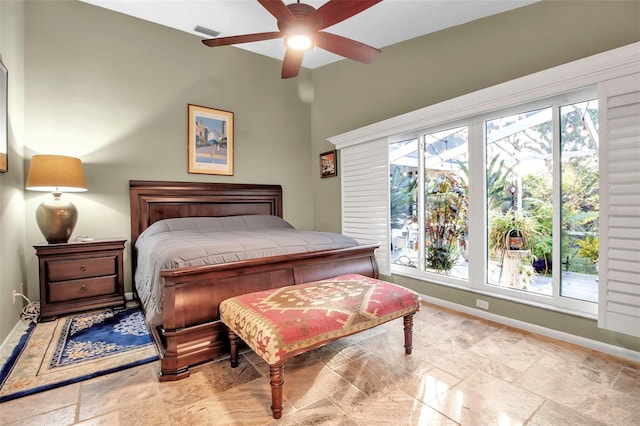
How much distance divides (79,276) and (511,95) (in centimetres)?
428

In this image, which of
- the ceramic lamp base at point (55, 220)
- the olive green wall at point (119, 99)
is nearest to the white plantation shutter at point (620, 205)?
the olive green wall at point (119, 99)

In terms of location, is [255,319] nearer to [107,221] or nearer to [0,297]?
[0,297]

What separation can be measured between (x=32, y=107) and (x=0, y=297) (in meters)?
2.00

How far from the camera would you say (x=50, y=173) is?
2756mm

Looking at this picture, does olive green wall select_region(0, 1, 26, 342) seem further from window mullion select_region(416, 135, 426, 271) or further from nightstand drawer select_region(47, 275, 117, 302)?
window mullion select_region(416, 135, 426, 271)

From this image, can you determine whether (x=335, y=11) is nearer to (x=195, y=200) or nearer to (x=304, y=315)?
(x=304, y=315)

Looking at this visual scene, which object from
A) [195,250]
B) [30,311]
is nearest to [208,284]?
[195,250]

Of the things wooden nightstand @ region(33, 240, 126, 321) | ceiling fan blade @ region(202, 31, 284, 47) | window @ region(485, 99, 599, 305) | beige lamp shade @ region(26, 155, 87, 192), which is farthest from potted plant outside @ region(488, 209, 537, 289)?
beige lamp shade @ region(26, 155, 87, 192)

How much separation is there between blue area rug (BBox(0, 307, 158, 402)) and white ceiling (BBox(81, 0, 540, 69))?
130 inches

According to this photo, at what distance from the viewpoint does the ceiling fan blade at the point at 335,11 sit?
193 centimetres

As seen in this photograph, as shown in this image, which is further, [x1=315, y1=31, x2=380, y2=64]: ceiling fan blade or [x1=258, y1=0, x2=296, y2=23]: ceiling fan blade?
[x1=315, y1=31, x2=380, y2=64]: ceiling fan blade

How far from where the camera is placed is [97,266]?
299 centimetres

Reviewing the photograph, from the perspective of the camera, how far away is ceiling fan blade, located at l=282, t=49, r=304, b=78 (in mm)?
2581

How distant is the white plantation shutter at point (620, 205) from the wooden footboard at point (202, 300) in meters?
2.17
